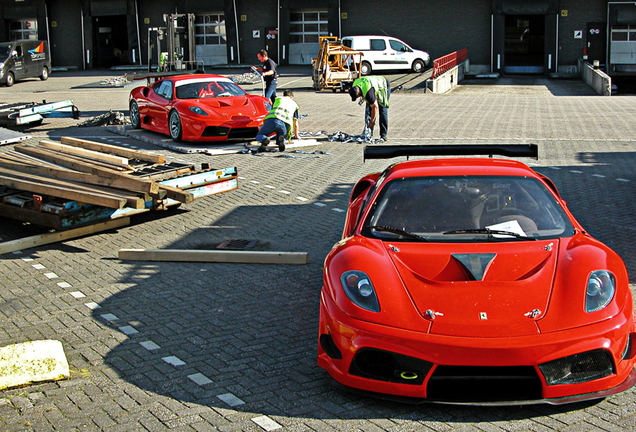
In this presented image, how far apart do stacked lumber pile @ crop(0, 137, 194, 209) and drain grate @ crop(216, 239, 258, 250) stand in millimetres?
680

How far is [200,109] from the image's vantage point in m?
15.4

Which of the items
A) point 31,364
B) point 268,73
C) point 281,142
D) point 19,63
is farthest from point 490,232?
point 19,63

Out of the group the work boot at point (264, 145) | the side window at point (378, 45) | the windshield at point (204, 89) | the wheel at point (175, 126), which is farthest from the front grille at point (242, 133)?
the side window at point (378, 45)

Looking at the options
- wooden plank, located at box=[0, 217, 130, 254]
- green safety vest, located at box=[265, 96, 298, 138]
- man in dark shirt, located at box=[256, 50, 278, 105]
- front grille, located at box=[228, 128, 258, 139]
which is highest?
man in dark shirt, located at box=[256, 50, 278, 105]

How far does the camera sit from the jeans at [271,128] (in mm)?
14641

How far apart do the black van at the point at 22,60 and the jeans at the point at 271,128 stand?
22.7 metres

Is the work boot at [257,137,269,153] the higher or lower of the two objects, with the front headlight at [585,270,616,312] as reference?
higher

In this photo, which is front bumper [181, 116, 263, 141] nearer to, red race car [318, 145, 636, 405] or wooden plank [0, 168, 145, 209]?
wooden plank [0, 168, 145, 209]

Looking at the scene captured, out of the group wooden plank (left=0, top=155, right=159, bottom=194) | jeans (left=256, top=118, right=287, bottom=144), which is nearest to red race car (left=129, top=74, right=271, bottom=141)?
jeans (left=256, top=118, right=287, bottom=144)

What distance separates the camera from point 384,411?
14.0 feet

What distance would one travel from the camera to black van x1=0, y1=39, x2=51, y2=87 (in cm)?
3278

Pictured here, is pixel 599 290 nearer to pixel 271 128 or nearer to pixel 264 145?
pixel 264 145

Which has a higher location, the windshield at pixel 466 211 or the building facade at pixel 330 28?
the building facade at pixel 330 28

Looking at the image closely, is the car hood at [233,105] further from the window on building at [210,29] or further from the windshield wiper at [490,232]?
the window on building at [210,29]
